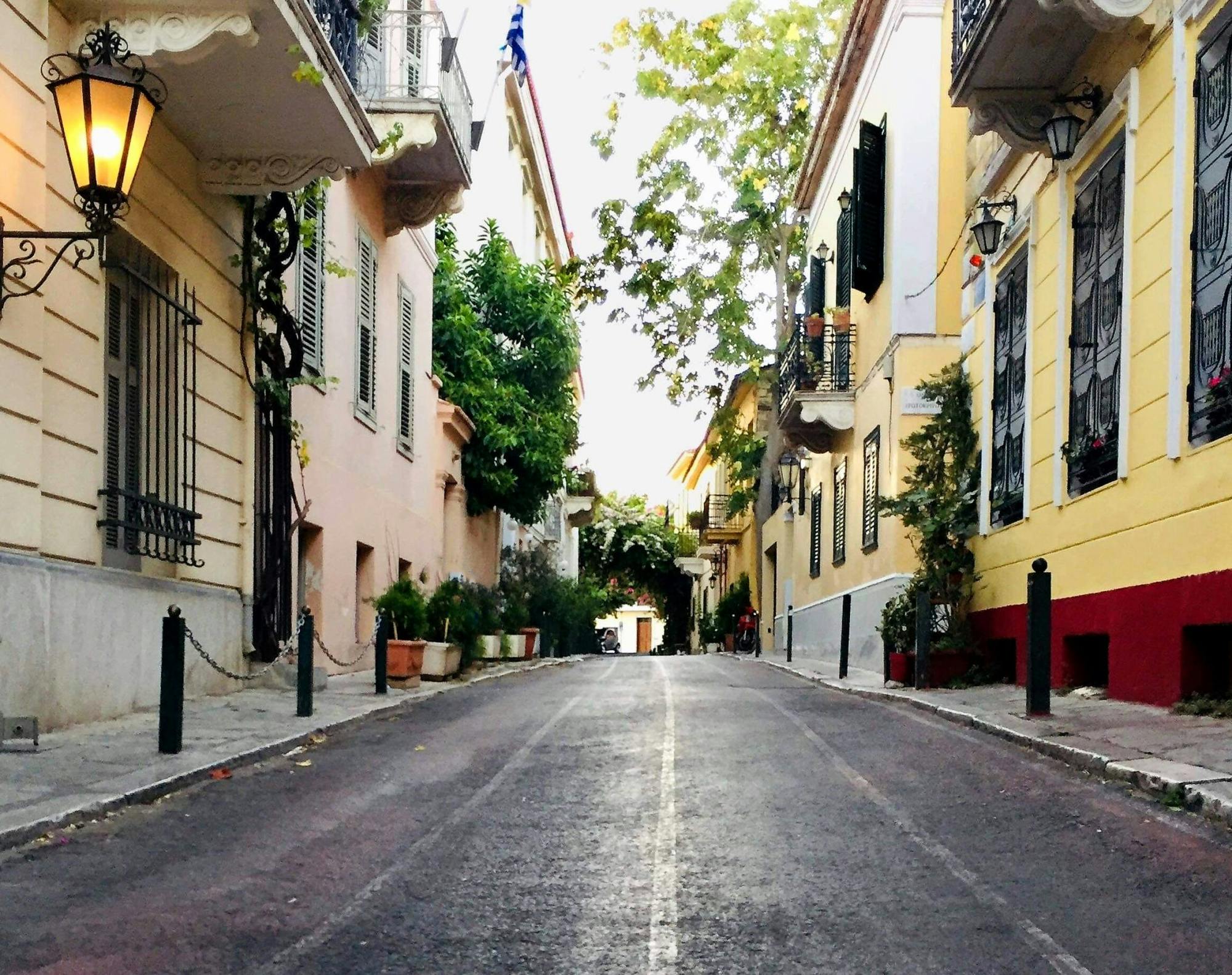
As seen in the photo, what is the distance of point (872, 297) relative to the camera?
22.7 metres

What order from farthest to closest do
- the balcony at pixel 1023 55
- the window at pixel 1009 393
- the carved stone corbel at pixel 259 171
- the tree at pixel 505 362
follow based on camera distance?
the tree at pixel 505 362 → the window at pixel 1009 393 → the carved stone corbel at pixel 259 171 → the balcony at pixel 1023 55

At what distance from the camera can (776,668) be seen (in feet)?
78.7

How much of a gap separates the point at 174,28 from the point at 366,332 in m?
9.23

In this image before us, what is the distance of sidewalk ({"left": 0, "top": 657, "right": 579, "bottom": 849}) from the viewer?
6.74 m

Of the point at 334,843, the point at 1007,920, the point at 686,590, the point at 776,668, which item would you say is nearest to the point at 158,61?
the point at 334,843

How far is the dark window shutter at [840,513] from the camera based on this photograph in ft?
84.3

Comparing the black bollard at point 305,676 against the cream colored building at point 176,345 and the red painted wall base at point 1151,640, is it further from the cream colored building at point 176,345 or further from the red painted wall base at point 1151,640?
the red painted wall base at point 1151,640

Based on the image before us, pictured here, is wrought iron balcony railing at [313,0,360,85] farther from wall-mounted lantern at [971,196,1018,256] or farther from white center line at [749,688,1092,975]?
white center line at [749,688,1092,975]

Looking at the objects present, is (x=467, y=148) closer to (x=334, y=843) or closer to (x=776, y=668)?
(x=776, y=668)

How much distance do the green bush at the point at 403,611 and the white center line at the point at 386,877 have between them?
733 centimetres

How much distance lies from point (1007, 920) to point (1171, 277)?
23.3 feet

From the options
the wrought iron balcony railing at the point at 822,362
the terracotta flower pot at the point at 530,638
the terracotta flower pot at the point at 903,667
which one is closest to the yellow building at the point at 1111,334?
the terracotta flower pot at the point at 903,667

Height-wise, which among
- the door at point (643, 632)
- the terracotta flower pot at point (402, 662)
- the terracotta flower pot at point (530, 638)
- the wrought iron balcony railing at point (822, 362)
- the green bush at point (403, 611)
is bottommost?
the door at point (643, 632)

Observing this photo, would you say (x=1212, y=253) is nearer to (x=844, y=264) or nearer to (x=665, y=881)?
(x=665, y=881)
